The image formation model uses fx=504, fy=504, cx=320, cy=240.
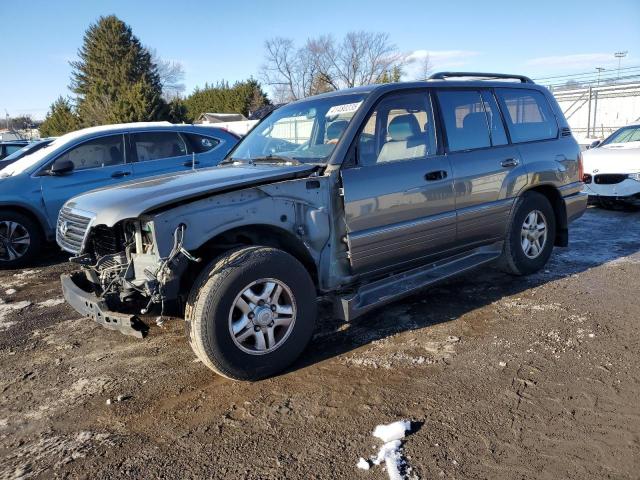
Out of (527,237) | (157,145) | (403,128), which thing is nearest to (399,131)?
(403,128)


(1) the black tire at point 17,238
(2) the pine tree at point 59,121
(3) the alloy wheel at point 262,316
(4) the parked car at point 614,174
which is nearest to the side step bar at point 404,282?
(3) the alloy wheel at point 262,316

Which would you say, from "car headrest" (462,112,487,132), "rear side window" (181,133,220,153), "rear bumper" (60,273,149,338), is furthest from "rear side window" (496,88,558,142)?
"rear side window" (181,133,220,153)

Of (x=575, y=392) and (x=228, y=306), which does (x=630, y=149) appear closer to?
(x=575, y=392)

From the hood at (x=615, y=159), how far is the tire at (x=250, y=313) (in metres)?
7.13

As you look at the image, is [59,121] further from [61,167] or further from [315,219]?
[315,219]

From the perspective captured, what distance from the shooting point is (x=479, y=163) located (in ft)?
14.5

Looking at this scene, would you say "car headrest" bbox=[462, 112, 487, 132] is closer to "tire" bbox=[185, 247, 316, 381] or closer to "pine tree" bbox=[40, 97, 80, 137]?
"tire" bbox=[185, 247, 316, 381]

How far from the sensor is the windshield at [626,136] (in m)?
9.33

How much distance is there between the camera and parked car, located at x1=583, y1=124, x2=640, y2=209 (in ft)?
26.8

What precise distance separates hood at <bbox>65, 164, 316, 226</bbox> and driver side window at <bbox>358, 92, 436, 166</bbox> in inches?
20.5

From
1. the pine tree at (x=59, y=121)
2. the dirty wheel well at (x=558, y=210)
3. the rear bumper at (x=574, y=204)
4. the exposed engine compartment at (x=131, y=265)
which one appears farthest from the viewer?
the pine tree at (x=59, y=121)

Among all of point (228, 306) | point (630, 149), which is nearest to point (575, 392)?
point (228, 306)

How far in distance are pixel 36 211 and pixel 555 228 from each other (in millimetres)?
6328

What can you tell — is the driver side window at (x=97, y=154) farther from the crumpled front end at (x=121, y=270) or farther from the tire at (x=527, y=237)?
the tire at (x=527, y=237)
